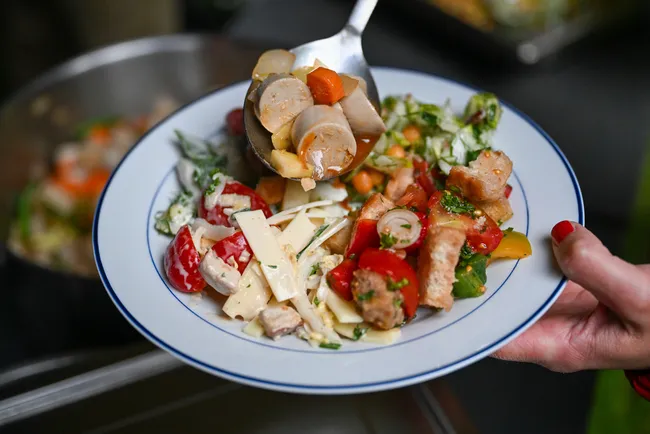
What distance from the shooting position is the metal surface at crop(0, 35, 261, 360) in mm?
2846

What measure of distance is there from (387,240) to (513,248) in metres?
0.36

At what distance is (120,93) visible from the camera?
378cm

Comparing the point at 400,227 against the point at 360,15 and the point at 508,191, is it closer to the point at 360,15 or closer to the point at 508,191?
the point at 508,191

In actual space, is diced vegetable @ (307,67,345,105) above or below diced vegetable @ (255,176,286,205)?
above

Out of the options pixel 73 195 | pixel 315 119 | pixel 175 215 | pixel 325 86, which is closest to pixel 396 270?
pixel 315 119

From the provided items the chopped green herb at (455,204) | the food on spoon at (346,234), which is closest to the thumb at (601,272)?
the food on spoon at (346,234)

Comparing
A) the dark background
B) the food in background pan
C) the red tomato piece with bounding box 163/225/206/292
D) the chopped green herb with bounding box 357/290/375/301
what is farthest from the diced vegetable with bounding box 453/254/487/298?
the food in background pan

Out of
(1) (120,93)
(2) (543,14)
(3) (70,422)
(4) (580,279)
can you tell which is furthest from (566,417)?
(1) (120,93)

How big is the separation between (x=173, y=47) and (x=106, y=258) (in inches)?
84.1

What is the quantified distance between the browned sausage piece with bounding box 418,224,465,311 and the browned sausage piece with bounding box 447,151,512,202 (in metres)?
0.17

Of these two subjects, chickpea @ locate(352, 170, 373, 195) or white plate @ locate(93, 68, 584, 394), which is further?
chickpea @ locate(352, 170, 373, 195)

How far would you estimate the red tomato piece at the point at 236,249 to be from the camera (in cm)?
183

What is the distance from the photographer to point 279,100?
1.93 m

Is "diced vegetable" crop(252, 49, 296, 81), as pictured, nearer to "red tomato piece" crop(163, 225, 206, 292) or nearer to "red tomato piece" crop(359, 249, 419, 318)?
"red tomato piece" crop(163, 225, 206, 292)
